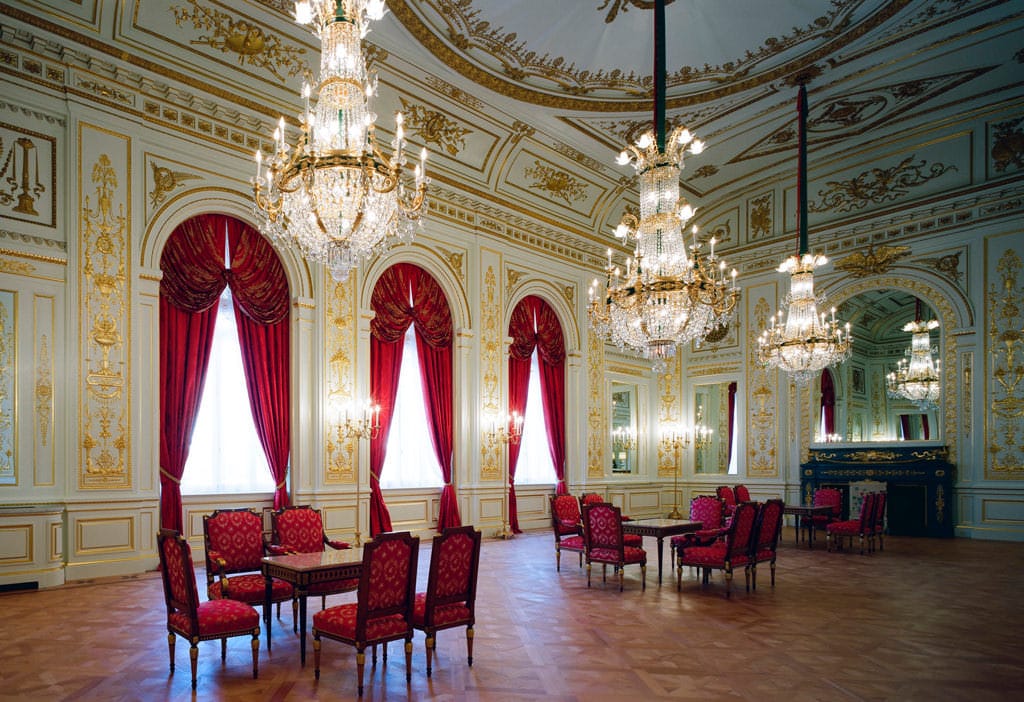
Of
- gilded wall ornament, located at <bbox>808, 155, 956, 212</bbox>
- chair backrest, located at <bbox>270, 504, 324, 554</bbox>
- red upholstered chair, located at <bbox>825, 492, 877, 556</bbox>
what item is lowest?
red upholstered chair, located at <bbox>825, 492, 877, 556</bbox>

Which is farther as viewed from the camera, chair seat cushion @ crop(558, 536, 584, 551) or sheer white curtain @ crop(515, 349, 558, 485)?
sheer white curtain @ crop(515, 349, 558, 485)

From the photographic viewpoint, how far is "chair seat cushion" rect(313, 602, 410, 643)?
4.06 m

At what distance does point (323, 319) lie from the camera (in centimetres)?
877

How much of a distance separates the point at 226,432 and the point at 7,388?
220 cm

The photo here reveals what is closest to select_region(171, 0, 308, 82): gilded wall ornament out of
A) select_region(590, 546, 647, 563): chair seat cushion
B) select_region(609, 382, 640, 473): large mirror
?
select_region(590, 546, 647, 563): chair seat cushion

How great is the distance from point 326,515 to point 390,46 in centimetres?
546

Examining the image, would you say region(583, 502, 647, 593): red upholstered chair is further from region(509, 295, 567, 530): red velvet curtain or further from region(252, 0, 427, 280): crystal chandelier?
region(509, 295, 567, 530): red velvet curtain

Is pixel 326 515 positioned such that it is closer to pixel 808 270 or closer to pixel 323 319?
pixel 323 319

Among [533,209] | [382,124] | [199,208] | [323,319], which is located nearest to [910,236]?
[533,209]

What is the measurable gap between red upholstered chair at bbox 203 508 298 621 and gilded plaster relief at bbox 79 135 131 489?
6.40ft

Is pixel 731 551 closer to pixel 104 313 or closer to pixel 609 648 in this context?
pixel 609 648

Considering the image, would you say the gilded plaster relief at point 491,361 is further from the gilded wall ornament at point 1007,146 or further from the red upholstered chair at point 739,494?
the gilded wall ornament at point 1007,146

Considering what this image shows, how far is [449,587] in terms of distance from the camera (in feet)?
14.5

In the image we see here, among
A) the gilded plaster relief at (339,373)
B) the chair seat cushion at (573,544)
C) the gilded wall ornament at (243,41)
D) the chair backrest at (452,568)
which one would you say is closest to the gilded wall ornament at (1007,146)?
the chair seat cushion at (573,544)
